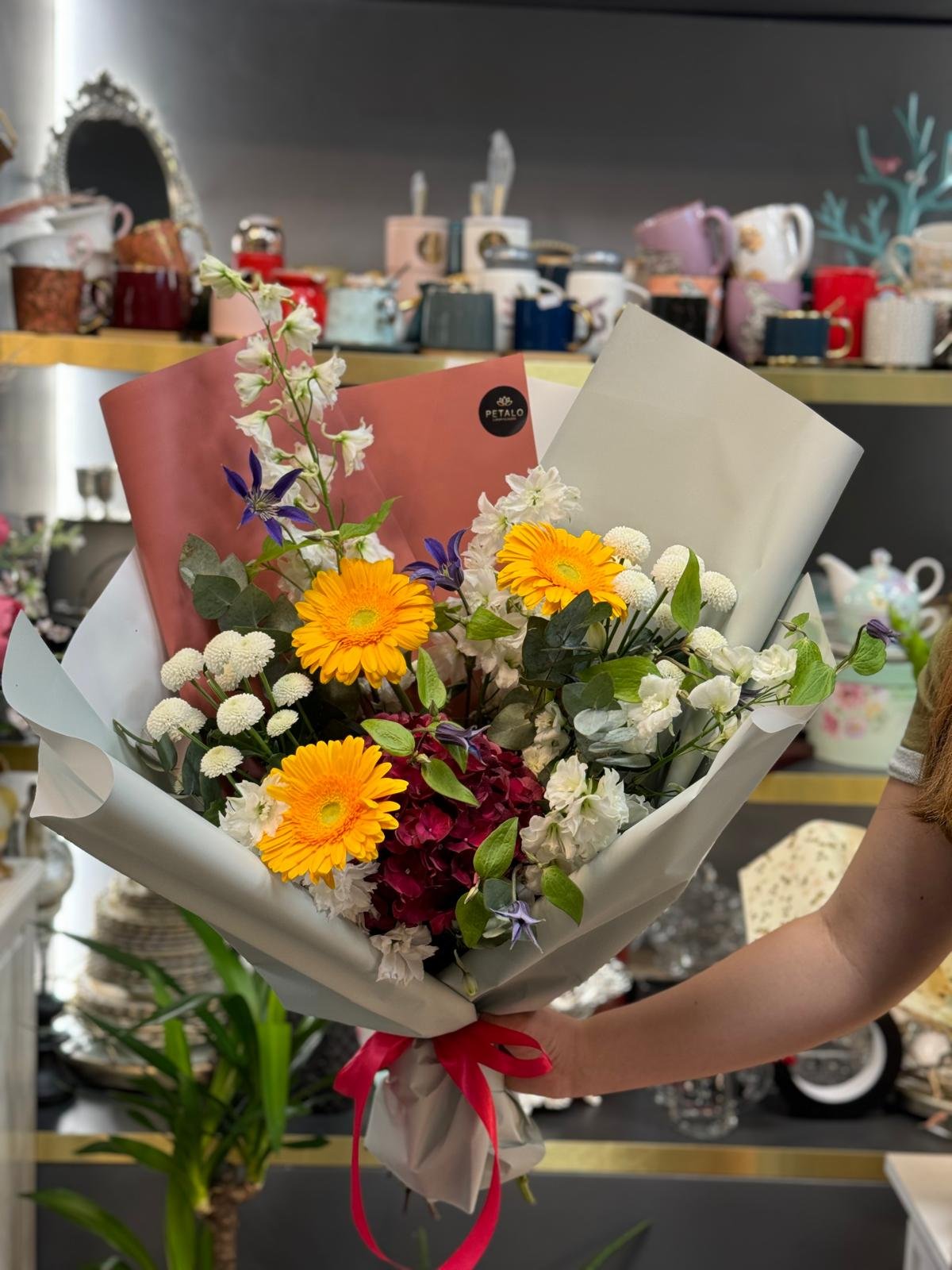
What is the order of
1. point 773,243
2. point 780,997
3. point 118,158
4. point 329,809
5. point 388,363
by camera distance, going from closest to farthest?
1. point 329,809
2. point 780,997
3. point 388,363
4. point 773,243
5. point 118,158

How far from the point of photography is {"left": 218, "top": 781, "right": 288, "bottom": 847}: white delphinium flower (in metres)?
0.65

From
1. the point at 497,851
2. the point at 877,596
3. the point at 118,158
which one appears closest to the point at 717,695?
the point at 497,851

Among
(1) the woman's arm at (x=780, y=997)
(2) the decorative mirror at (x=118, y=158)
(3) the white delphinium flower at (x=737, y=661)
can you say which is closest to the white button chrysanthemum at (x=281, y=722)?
(3) the white delphinium flower at (x=737, y=661)

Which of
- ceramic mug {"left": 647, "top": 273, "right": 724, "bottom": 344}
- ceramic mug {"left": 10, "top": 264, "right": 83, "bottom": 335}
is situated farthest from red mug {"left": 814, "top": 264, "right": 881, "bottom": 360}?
ceramic mug {"left": 10, "top": 264, "right": 83, "bottom": 335}

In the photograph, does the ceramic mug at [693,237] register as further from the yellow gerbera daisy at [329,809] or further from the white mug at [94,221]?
the yellow gerbera daisy at [329,809]

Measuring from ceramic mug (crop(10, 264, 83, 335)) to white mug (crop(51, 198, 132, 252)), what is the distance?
78mm

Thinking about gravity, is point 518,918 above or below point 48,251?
below

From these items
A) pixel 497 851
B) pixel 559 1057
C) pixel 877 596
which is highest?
pixel 497 851

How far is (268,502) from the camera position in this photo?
0.71 metres

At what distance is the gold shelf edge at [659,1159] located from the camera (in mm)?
1608

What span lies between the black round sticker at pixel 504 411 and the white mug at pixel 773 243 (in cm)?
99

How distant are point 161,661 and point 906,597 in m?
1.20

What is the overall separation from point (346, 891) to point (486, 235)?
1210 millimetres

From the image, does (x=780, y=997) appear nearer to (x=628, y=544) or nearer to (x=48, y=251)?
(x=628, y=544)
